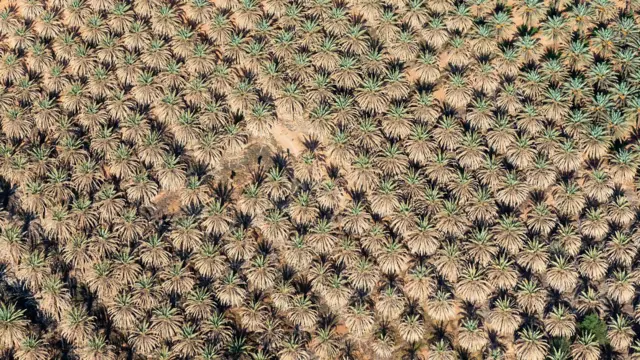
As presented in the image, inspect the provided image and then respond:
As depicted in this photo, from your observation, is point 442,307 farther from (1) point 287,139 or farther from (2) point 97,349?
(2) point 97,349

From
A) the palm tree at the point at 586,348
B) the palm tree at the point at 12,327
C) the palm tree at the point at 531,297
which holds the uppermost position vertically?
the palm tree at the point at 12,327

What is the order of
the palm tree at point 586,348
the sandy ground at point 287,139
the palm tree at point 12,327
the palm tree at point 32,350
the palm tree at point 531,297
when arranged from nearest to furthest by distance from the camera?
the palm tree at point 586,348, the palm tree at point 32,350, the palm tree at point 12,327, the palm tree at point 531,297, the sandy ground at point 287,139

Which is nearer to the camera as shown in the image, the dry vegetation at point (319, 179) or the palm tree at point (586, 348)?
the palm tree at point (586, 348)

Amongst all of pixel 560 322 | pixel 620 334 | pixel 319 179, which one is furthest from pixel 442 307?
pixel 319 179

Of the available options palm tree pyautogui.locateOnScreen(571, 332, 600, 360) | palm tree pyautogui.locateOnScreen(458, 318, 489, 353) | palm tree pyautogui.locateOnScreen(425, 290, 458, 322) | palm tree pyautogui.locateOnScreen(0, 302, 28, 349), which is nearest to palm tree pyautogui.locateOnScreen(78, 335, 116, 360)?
palm tree pyautogui.locateOnScreen(0, 302, 28, 349)

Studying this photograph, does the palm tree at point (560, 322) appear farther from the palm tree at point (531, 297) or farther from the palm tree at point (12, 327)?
the palm tree at point (12, 327)

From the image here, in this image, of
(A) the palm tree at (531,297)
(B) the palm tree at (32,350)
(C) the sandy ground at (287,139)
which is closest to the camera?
(B) the palm tree at (32,350)

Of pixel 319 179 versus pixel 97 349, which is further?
pixel 319 179

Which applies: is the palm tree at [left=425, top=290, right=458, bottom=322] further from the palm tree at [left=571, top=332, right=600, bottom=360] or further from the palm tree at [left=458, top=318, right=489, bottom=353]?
the palm tree at [left=571, top=332, right=600, bottom=360]

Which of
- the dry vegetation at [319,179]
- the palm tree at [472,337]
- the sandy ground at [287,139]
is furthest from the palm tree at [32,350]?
the palm tree at [472,337]

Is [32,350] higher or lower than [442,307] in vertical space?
higher
